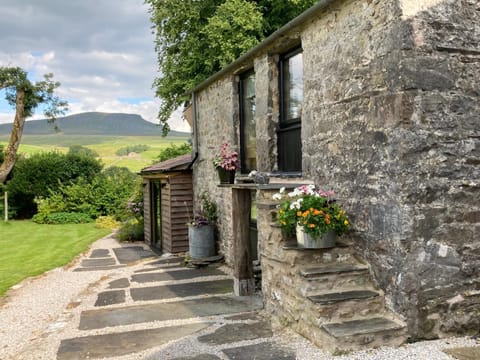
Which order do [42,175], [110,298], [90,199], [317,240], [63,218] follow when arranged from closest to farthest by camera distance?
[317,240]
[110,298]
[63,218]
[90,199]
[42,175]

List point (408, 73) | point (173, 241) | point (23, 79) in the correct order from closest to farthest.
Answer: point (408, 73) < point (173, 241) < point (23, 79)

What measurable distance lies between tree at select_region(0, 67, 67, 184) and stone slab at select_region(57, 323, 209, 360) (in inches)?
694

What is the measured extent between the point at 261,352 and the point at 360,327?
1020 millimetres

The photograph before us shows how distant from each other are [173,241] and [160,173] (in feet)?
5.94

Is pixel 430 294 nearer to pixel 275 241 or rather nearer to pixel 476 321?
pixel 476 321

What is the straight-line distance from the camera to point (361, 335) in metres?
4.18

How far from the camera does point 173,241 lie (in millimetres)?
11188

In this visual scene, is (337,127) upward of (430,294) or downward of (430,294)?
upward

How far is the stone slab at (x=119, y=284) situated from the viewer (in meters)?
8.21

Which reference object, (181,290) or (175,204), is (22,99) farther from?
(181,290)

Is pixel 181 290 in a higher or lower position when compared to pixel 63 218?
lower

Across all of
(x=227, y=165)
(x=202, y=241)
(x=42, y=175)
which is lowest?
(x=202, y=241)

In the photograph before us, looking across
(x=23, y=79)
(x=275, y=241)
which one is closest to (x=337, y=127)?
(x=275, y=241)

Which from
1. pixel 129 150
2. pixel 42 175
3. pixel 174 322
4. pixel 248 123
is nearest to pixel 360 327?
pixel 174 322
